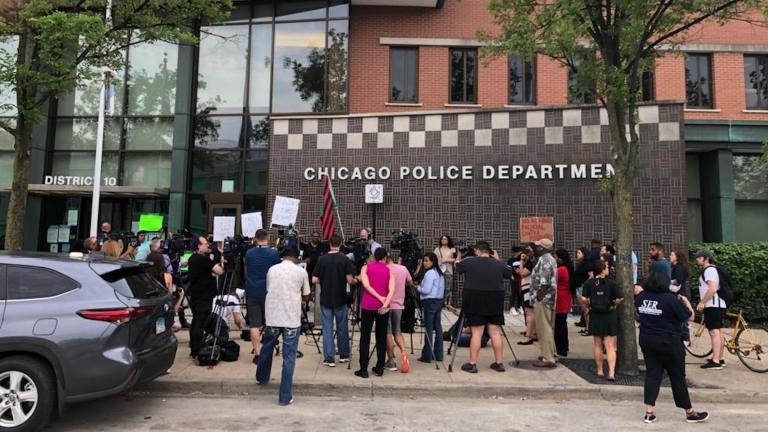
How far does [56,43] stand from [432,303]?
749 cm

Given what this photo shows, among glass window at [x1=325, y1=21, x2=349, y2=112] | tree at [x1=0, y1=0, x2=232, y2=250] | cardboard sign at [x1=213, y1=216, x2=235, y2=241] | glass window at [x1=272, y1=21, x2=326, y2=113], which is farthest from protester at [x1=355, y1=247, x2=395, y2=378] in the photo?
glass window at [x1=272, y1=21, x2=326, y2=113]

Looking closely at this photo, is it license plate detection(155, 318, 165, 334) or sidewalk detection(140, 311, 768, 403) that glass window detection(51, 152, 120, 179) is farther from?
license plate detection(155, 318, 165, 334)

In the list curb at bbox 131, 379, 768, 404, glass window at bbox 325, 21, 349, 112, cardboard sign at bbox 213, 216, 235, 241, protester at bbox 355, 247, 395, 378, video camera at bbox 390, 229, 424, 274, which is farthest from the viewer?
glass window at bbox 325, 21, 349, 112

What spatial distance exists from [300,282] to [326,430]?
5.87ft

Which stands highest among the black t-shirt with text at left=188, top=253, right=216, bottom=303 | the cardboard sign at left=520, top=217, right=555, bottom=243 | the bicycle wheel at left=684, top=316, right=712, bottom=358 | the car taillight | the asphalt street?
the cardboard sign at left=520, top=217, right=555, bottom=243

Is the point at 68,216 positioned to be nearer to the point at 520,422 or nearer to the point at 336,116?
the point at 336,116

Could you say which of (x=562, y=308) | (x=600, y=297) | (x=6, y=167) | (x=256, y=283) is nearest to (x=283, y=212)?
(x=256, y=283)

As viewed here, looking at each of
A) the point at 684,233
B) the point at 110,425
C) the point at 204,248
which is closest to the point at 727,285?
the point at 684,233

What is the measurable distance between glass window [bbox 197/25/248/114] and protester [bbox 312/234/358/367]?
34.1ft

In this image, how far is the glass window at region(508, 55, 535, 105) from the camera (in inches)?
619

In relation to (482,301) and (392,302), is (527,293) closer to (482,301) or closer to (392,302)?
(482,301)

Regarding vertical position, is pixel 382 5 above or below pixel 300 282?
above

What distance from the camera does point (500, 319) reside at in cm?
705

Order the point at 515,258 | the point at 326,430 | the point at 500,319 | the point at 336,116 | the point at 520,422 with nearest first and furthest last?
the point at 326,430 < the point at 520,422 < the point at 500,319 < the point at 515,258 < the point at 336,116
